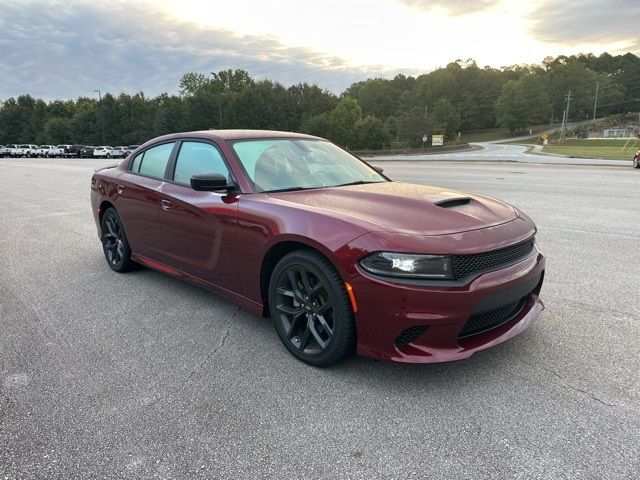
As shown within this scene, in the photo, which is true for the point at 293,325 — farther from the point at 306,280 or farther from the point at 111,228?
the point at 111,228

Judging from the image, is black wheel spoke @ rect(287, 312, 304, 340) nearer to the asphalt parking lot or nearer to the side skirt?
the asphalt parking lot

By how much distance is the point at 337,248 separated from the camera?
9.11 feet

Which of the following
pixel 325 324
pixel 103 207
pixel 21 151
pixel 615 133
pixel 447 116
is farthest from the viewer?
pixel 447 116

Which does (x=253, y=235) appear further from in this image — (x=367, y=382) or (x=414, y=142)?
(x=414, y=142)

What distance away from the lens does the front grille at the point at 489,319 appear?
8.98 ft

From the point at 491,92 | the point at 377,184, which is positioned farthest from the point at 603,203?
the point at 491,92

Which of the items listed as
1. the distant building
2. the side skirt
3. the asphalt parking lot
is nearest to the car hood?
the side skirt

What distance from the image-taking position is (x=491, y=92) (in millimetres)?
130250

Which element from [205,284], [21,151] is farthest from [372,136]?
[205,284]

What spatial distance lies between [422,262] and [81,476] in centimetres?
198

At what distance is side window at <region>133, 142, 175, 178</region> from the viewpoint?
4552mm

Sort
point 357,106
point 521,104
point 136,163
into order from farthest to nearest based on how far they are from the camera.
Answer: point 521,104 < point 357,106 < point 136,163

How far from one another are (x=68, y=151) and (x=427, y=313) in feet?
222

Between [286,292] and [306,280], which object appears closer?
[306,280]
